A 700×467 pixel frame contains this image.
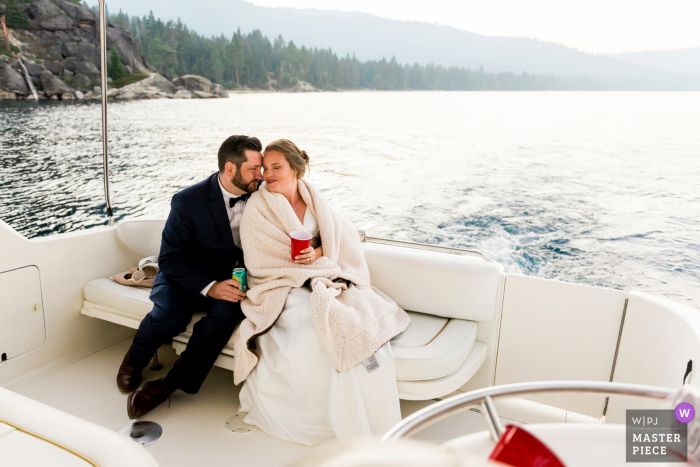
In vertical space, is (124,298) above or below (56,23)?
below

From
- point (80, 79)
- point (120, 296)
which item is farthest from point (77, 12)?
point (120, 296)

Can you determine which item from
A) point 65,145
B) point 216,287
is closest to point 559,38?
point 65,145

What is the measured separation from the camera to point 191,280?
5.77ft

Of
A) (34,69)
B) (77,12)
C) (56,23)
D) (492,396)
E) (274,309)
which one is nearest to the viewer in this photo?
(492,396)

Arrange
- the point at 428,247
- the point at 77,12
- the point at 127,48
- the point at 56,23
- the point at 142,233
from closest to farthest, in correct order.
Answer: the point at 428,247, the point at 142,233, the point at 56,23, the point at 77,12, the point at 127,48

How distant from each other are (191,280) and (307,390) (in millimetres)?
630

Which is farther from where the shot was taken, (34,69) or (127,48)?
Result: (127,48)

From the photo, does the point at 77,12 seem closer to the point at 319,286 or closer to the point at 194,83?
the point at 194,83

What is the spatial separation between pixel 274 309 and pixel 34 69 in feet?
36.1

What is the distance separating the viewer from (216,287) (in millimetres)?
1734

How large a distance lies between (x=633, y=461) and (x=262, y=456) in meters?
1.17

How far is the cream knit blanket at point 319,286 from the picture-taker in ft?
4.84

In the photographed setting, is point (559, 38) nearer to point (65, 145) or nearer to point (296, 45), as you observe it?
point (296, 45)

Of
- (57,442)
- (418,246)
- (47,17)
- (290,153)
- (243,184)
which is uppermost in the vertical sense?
(47,17)
